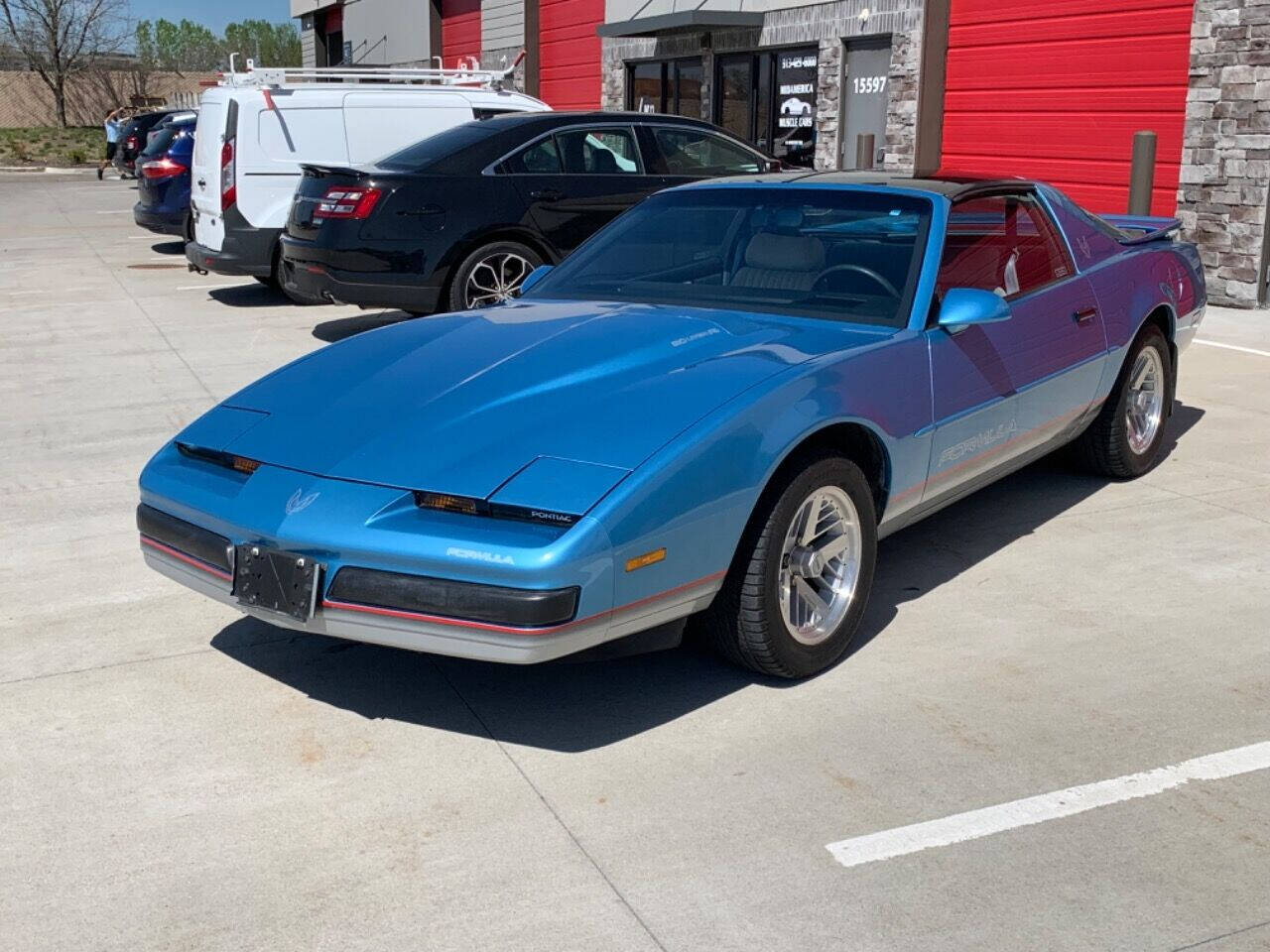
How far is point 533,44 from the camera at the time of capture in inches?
984

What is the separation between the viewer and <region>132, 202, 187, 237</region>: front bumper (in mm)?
15492

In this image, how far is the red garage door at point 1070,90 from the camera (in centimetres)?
1255

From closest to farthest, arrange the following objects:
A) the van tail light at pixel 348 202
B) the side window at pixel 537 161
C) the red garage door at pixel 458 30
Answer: the van tail light at pixel 348 202 → the side window at pixel 537 161 → the red garage door at pixel 458 30

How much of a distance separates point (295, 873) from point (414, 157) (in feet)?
24.0

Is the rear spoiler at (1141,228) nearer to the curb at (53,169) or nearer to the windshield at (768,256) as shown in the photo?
the windshield at (768,256)

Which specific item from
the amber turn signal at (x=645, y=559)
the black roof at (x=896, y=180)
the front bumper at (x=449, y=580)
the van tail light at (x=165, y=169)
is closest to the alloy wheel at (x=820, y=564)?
the front bumper at (x=449, y=580)

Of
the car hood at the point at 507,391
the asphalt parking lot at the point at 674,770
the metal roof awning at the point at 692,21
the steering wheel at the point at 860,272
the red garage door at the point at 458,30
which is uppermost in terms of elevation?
the red garage door at the point at 458,30

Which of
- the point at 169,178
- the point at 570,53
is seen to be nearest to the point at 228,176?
the point at 169,178

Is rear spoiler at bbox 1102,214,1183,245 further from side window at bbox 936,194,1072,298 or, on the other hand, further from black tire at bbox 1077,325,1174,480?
side window at bbox 936,194,1072,298

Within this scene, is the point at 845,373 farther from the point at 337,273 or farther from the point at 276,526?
the point at 337,273

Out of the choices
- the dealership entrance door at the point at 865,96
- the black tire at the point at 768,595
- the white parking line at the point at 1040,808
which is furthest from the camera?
the dealership entrance door at the point at 865,96

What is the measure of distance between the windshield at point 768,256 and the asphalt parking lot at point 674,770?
1084mm

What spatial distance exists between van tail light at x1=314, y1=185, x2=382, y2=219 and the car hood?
4773mm

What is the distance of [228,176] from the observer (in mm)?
11484
